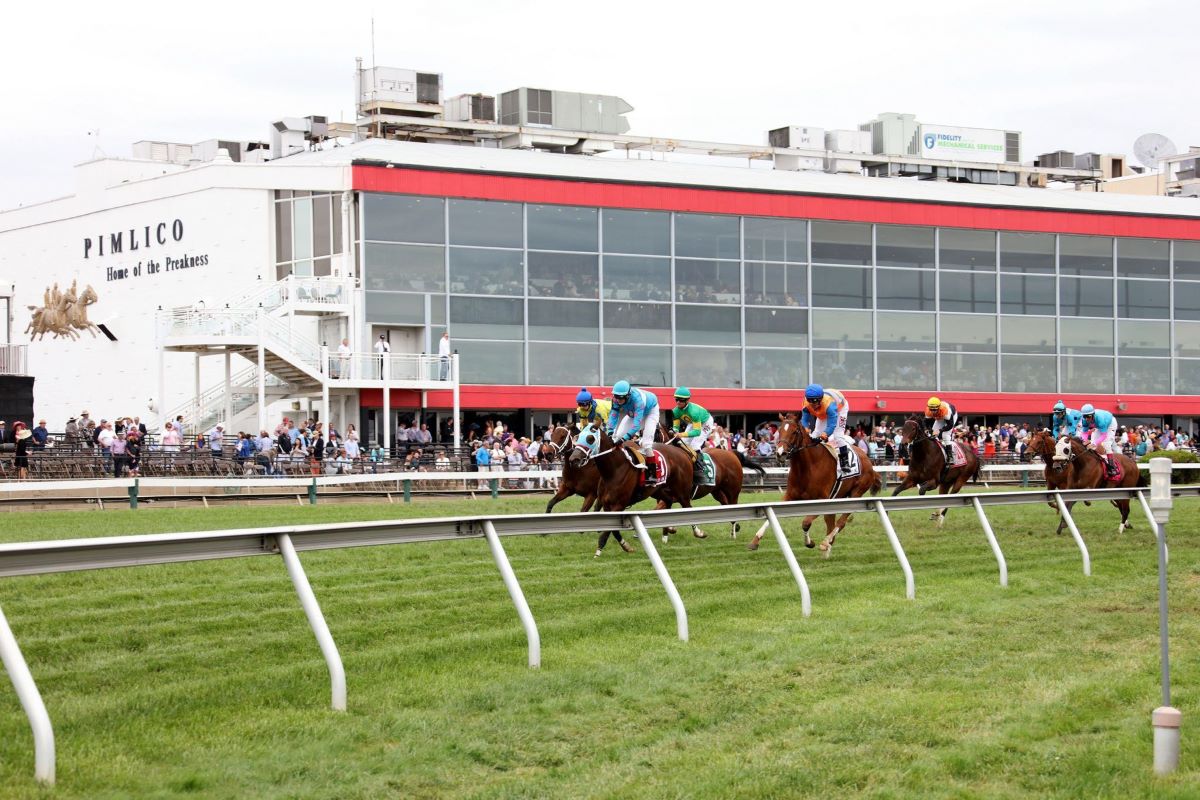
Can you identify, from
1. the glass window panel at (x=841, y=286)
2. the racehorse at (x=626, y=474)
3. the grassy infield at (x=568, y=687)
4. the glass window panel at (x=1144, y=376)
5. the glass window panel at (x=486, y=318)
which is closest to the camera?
the grassy infield at (x=568, y=687)

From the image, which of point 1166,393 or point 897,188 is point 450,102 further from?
point 1166,393

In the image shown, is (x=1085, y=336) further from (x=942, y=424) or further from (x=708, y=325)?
(x=942, y=424)

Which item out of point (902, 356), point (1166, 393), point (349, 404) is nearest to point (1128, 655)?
point (349, 404)

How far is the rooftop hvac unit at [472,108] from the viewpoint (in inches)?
1929

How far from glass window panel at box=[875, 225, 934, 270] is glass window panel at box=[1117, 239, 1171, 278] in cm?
745

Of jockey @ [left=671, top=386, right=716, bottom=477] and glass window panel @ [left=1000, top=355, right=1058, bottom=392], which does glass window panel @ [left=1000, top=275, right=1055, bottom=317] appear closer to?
glass window panel @ [left=1000, top=355, right=1058, bottom=392]

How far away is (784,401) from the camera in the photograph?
4703 cm

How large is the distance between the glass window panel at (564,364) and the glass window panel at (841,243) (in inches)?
335

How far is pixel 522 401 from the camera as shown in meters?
43.1

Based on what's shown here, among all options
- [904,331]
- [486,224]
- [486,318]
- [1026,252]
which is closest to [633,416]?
[486,318]

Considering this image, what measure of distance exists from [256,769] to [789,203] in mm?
42409

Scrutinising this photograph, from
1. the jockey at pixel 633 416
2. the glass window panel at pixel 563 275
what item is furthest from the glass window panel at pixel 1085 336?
the jockey at pixel 633 416

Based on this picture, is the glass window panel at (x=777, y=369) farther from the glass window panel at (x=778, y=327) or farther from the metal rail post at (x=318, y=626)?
the metal rail post at (x=318, y=626)

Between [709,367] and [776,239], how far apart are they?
4813 millimetres
